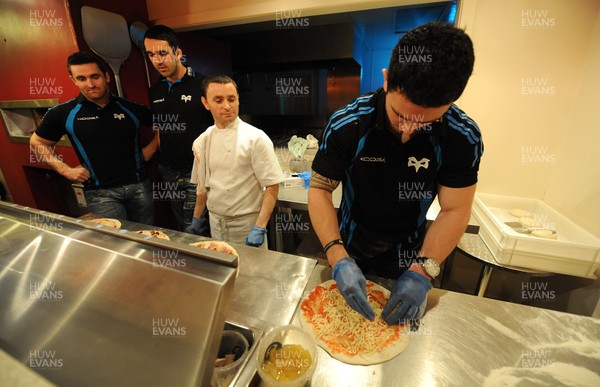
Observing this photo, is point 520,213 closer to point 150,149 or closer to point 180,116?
point 180,116

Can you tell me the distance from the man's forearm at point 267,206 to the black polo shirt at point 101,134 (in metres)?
1.40

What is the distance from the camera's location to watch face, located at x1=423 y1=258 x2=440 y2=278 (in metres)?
1.06

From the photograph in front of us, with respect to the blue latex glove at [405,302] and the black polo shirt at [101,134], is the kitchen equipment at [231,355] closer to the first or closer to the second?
the blue latex glove at [405,302]

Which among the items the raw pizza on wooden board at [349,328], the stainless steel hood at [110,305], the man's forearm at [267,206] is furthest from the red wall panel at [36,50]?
the raw pizza on wooden board at [349,328]

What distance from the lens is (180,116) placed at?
90.4 inches

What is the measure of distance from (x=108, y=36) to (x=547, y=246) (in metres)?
3.86

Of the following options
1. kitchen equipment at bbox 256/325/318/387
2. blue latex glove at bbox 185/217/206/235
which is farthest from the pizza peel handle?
kitchen equipment at bbox 256/325/318/387

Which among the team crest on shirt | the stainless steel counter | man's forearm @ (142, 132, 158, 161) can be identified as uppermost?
the team crest on shirt

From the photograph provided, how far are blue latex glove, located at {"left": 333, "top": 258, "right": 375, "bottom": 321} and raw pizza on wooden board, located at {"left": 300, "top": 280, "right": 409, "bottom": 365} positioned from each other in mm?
52

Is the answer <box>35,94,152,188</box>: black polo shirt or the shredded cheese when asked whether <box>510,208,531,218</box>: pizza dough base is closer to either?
the shredded cheese

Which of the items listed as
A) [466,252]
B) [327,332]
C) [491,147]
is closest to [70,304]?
[327,332]

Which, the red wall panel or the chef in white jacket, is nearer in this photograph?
A: the chef in white jacket

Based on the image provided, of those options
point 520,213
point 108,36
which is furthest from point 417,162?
point 108,36

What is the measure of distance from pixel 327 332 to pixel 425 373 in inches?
12.8
